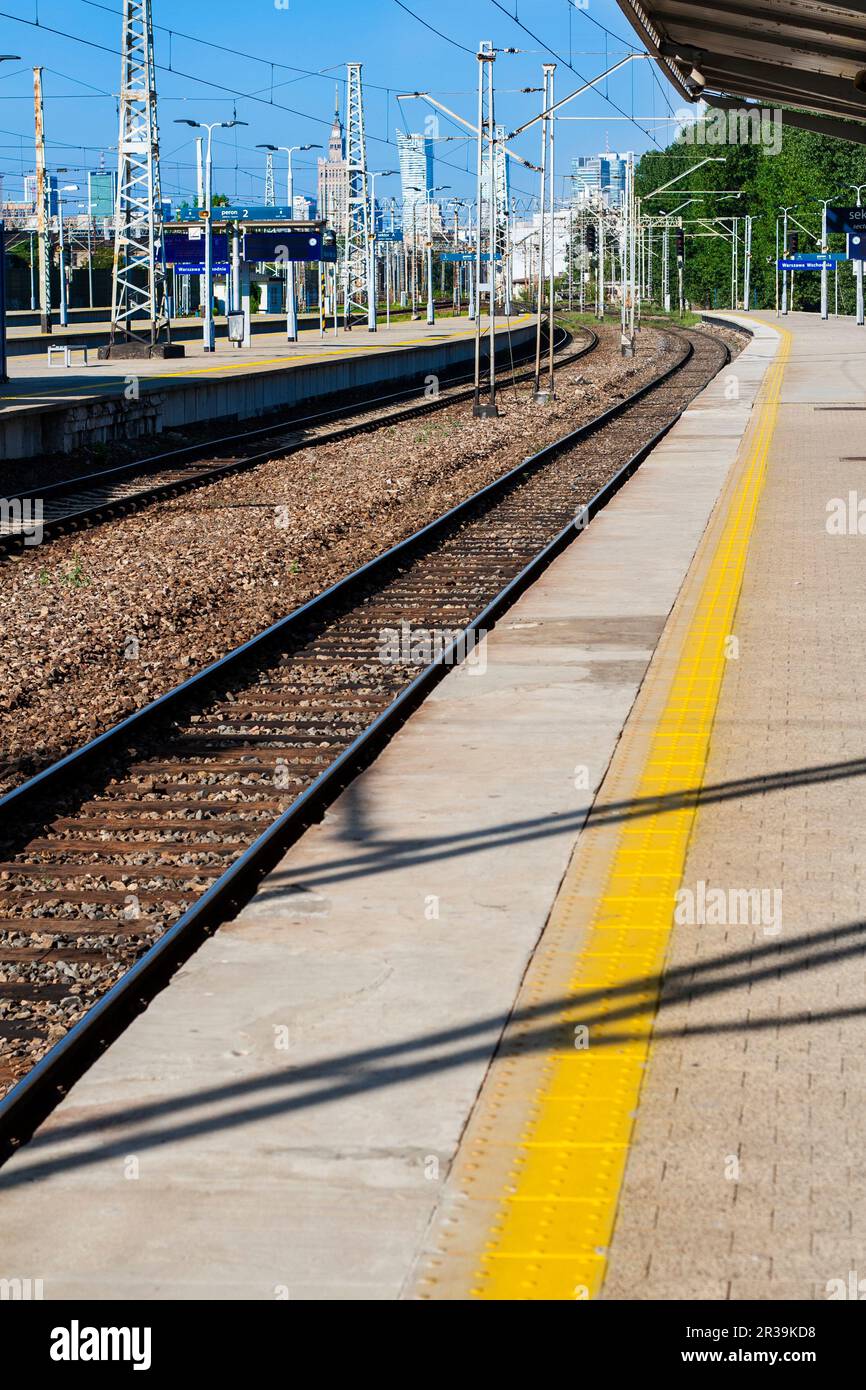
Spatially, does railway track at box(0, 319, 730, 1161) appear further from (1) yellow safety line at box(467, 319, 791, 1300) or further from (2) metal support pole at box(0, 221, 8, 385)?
(2) metal support pole at box(0, 221, 8, 385)

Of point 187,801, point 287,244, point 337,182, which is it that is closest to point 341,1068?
point 187,801

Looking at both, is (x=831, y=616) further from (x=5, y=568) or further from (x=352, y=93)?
(x=352, y=93)

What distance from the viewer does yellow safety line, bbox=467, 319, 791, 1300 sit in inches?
160

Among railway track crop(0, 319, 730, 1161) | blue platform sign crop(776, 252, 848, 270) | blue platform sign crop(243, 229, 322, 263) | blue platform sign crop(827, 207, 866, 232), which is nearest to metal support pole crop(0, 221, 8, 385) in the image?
railway track crop(0, 319, 730, 1161)

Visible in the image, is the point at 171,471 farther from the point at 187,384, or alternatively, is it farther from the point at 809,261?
the point at 809,261

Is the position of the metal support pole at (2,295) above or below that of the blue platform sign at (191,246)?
below

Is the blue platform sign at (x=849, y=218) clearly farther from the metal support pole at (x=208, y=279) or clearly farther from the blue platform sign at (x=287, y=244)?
the metal support pole at (x=208, y=279)

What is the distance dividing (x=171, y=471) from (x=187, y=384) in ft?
24.8

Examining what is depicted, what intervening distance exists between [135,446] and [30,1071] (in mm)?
23676

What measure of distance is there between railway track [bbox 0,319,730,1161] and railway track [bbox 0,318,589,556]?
5.20 metres

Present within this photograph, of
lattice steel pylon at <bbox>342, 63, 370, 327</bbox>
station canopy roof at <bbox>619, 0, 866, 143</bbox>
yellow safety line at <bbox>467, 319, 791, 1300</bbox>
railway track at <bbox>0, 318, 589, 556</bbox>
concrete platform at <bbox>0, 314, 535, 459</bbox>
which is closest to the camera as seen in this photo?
yellow safety line at <bbox>467, 319, 791, 1300</bbox>

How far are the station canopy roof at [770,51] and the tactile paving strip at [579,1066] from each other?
19.7ft

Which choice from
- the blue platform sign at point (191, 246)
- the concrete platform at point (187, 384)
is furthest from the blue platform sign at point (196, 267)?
the concrete platform at point (187, 384)

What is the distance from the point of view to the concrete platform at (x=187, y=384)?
2616 centimetres
